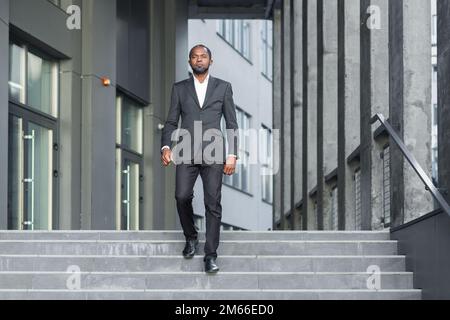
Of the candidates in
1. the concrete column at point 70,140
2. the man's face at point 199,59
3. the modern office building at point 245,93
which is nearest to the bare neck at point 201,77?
the man's face at point 199,59

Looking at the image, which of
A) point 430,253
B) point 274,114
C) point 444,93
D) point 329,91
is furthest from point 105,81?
point 430,253

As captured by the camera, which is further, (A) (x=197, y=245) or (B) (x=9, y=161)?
(B) (x=9, y=161)

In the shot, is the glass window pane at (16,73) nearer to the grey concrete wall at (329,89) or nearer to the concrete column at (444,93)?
the grey concrete wall at (329,89)

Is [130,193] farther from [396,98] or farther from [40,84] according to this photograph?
[396,98]

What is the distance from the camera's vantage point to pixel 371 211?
46.2 feet

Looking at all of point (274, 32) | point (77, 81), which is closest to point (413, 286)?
point (77, 81)

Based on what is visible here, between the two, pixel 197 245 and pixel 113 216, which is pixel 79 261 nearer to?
pixel 197 245

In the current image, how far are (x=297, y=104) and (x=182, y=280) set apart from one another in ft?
50.6

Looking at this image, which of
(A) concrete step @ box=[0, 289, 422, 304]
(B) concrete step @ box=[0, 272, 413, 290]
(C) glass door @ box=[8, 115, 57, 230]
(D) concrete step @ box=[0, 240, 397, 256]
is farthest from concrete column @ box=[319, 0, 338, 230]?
(A) concrete step @ box=[0, 289, 422, 304]

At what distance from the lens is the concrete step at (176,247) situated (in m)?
10.6

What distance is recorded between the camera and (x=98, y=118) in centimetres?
2080

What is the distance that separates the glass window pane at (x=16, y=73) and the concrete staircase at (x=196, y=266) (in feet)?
22.4

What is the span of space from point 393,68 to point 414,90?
78 centimetres

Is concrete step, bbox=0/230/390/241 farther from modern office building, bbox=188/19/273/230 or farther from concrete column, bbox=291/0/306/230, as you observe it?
modern office building, bbox=188/19/273/230
